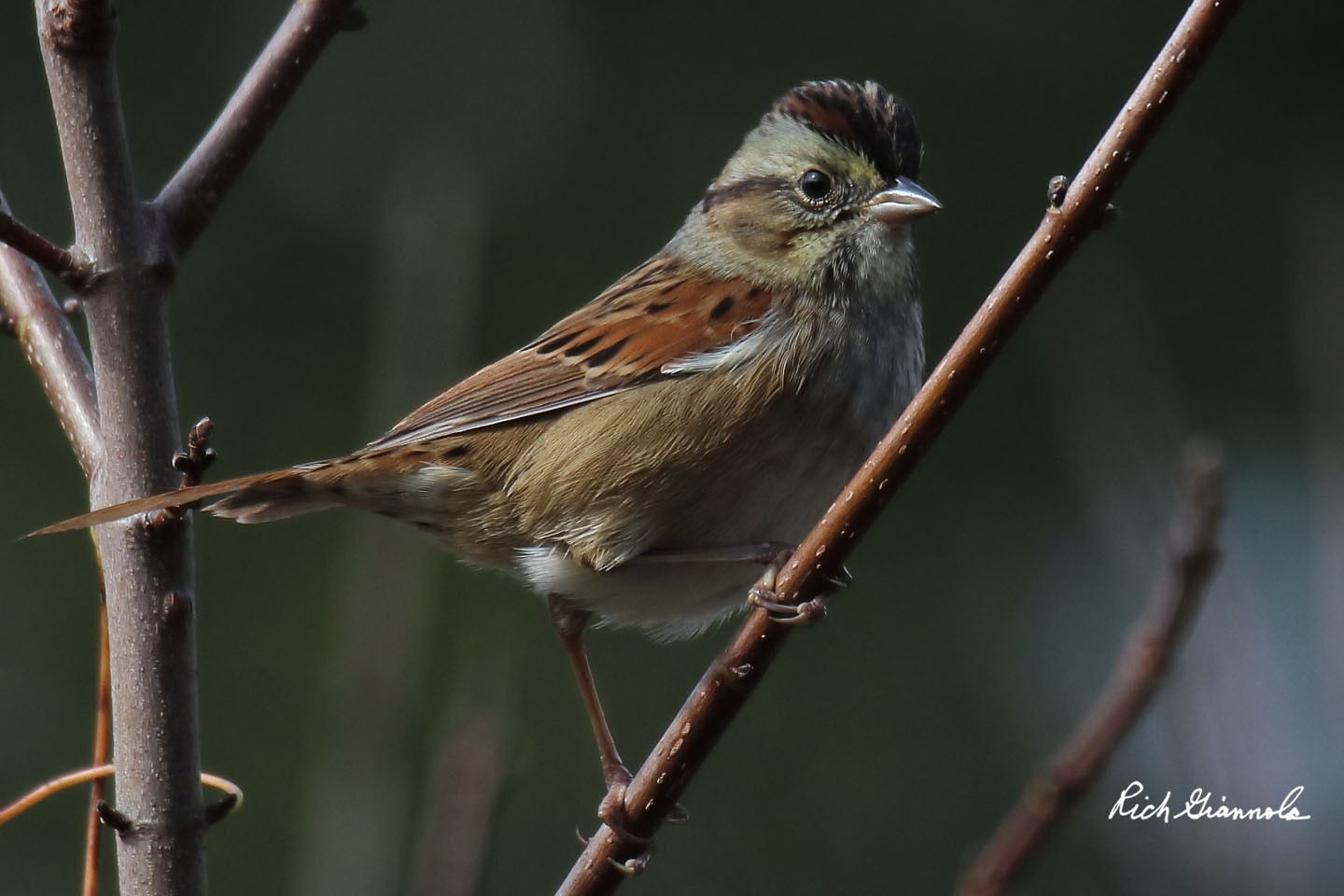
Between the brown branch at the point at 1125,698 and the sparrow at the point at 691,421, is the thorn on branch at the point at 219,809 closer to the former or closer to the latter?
the sparrow at the point at 691,421

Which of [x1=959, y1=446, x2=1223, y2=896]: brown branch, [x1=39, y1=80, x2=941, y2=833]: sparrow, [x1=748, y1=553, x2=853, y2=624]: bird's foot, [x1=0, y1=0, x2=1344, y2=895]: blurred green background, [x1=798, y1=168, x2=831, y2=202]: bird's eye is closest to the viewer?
[x1=959, y1=446, x2=1223, y2=896]: brown branch

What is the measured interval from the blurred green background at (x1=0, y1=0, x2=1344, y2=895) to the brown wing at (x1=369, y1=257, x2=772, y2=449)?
0.11m

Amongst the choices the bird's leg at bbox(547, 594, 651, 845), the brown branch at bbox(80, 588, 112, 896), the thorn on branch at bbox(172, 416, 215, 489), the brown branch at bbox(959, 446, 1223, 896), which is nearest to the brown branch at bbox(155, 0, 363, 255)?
the thorn on branch at bbox(172, 416, 215, 489)

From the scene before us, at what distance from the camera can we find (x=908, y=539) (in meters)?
6.10

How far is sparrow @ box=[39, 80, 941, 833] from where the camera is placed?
2.95m

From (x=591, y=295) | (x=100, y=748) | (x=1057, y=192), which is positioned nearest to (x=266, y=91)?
(x=100, y=748)

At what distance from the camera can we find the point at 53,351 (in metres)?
2.42

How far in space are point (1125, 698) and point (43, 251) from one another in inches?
56.4

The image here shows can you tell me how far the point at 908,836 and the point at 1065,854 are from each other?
2.67 meters

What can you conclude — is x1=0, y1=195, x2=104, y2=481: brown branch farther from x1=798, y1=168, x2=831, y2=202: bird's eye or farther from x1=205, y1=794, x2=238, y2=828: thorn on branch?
x1=798, y1=168, x2=831, y2=202: bird's eye

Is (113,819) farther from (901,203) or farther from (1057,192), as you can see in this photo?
(901,203)

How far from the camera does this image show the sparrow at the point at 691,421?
9.66 feet

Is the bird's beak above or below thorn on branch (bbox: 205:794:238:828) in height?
above

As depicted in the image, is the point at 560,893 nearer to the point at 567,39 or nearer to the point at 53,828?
the point at 53,828
